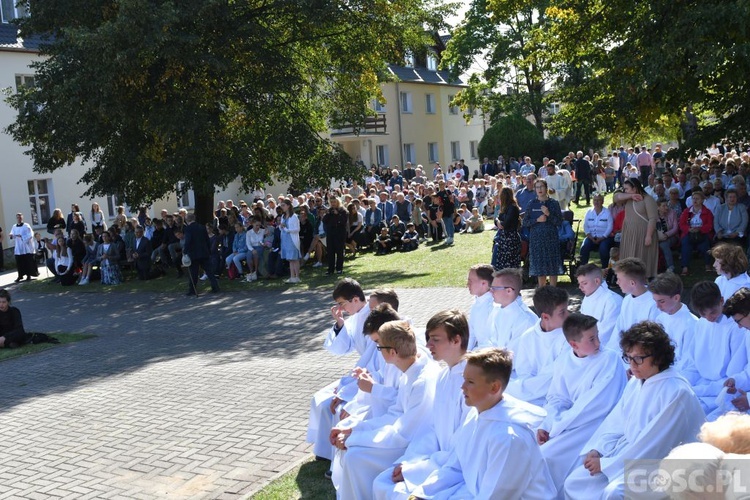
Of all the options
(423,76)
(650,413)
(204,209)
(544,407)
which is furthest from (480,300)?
(423,76)

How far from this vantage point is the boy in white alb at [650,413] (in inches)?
199

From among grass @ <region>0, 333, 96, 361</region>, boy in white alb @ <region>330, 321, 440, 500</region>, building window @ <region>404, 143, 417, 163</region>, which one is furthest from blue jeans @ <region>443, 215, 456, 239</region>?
building window @ <region>404, 143, 417, 163</region>

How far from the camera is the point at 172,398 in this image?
10.8 meters

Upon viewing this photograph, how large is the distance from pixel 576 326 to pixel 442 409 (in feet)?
3.94

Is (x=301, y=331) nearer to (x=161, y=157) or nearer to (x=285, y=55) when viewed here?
(x=161, y=157)

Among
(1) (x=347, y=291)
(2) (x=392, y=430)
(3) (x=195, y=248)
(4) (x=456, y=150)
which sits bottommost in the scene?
(2) (x=392, y=430)

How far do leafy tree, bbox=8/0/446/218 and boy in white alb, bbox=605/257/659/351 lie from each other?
14129 millimetres

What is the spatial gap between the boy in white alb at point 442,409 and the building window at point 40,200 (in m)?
32.4

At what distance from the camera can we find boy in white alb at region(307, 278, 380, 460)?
7719 mm

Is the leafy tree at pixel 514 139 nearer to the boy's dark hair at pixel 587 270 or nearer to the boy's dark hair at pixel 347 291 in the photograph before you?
the boy's dark hair at pixel 587 270

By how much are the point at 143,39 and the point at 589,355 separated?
15.7 m

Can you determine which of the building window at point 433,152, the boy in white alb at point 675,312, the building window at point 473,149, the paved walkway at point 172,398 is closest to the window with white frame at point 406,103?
the building window at point 433,152

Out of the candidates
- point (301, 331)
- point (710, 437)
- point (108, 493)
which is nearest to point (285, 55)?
point (301, 331)

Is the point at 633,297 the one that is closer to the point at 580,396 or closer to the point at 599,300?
the point at 599,300
